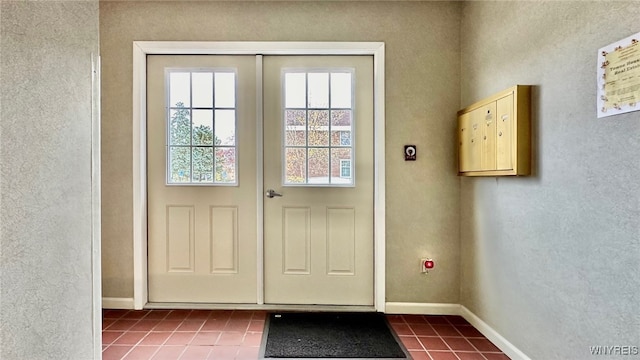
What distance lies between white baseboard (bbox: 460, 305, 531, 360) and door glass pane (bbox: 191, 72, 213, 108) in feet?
7.68

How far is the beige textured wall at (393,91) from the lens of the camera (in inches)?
93.4

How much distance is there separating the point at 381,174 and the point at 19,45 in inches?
77.0

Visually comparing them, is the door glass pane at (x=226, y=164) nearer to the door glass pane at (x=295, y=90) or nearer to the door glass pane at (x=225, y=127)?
the door glass pane at (x=225, y=127)

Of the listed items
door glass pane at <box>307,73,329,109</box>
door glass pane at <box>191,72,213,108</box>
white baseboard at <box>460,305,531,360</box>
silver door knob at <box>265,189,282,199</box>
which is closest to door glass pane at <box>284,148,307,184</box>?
silver door knob at <box>265,189,282,199</box>

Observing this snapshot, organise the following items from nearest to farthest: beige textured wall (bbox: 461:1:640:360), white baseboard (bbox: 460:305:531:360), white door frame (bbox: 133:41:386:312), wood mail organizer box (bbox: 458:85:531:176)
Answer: beige textured wall (bbox: 461:1:640:360), wood mail organizer box (bbox: 458:85:531:176), white baseboard (bbox: 460:305:531:360), white door frame (bbox: 133:41:386:312)

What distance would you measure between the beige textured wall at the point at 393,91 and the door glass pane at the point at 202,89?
0.85ft

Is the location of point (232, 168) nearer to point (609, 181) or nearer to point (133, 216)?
point (133, 216)

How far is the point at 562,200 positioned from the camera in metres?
1.47

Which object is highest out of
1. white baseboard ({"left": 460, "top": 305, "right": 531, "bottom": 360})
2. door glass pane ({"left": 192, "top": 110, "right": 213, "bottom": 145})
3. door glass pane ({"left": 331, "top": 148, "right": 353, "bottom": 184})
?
door glass pane ({"left": 192, "top": 110, "right": 213, "bottom": 145})

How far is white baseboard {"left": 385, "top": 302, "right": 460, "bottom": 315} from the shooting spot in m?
2.39

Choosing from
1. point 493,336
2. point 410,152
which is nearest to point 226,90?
point 410,152

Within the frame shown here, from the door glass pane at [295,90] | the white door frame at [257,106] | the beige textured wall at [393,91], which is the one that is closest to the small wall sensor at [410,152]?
the beige textured wall at [393,91]

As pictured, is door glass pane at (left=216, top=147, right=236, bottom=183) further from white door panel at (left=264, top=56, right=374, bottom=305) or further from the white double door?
white door panel at (left=264, top=56, right=374, bottom=305)

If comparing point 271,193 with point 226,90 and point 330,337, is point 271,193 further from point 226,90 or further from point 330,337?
point 330,337
